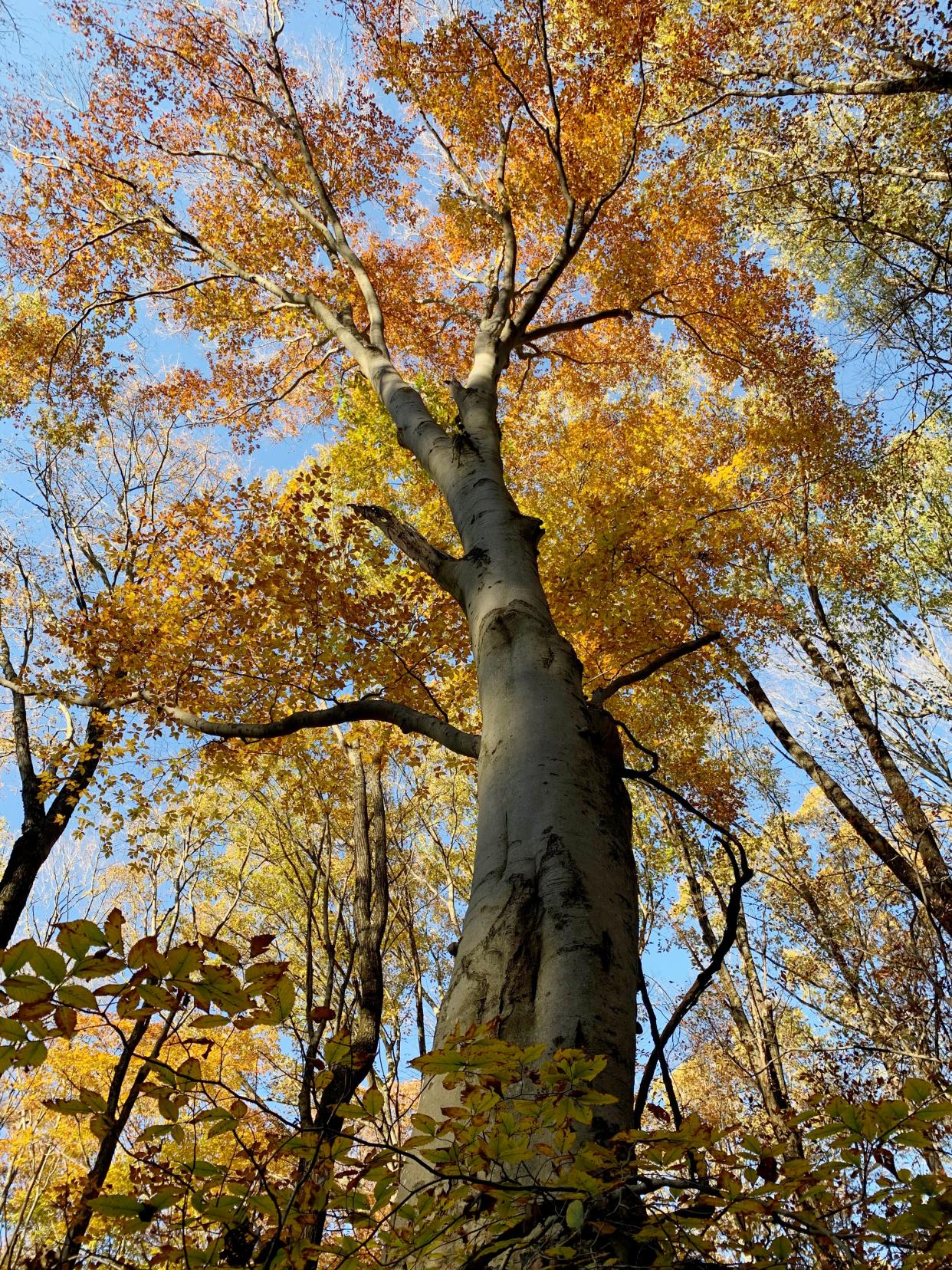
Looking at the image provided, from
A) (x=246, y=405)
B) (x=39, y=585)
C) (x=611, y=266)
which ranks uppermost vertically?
(x=611, y=266)

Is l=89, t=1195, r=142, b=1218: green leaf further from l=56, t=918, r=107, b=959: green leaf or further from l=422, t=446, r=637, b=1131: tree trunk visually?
l=422, t=446, r=637, b=1131: tree trunk

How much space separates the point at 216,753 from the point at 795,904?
7225mm

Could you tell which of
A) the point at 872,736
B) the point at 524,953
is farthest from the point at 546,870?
the point at 872,736

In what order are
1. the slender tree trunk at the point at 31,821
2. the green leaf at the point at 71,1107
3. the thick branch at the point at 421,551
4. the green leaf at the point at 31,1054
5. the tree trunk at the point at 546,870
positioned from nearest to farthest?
the green leaf at the point at 31,1054 < the green leaf at the point at 71,1107 < the tree trunk at the point at 546,870 < the thick branch at the point at 421,551 < the slender tree trunk at the point at 31,821

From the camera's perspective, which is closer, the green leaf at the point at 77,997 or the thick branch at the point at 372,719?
the green leaf at the point at 77,997

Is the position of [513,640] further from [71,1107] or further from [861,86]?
[861,86]

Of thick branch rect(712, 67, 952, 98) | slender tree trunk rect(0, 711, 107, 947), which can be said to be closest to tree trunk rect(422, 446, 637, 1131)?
slender tree trunk rect(0, 711, 107, 947)

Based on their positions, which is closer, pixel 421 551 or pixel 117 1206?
pixel 117 1206

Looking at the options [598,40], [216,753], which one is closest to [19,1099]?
[216,753]

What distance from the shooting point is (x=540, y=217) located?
959 centimetres

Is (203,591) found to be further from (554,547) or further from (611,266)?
(611,266)

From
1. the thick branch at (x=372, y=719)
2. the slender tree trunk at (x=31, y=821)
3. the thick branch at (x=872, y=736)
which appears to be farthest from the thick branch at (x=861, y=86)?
the slender tree trunk at (x=31, y=821)

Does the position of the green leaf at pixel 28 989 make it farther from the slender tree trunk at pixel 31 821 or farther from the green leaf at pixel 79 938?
the slender tree trunk at pixel 31 821

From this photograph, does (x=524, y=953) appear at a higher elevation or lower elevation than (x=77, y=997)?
higher
